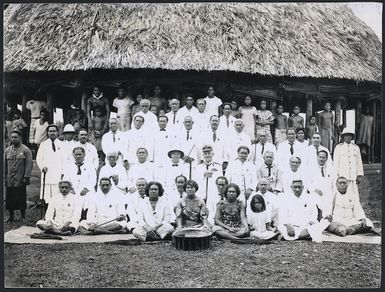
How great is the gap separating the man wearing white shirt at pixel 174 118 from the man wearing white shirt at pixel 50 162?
70.6 inches

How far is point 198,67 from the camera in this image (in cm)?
821

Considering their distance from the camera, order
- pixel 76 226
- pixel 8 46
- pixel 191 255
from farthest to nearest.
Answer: pixel 8 46
pixel 76 226
pixel 191 255

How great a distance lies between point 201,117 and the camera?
27.5 ft

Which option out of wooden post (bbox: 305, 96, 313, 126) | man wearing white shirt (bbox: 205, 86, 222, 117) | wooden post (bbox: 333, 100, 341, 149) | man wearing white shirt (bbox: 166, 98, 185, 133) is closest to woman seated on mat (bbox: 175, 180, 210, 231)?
man wearing white shirt (bbox: 166, 98, 185, 133)

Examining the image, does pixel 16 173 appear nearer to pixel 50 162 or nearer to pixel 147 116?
pixel 50 162

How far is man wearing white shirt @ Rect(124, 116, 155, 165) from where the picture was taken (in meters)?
8.22

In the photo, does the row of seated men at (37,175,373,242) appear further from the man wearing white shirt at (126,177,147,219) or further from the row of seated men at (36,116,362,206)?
the row of seated men at (36,116,362,206)

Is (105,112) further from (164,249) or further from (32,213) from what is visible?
(164,249)

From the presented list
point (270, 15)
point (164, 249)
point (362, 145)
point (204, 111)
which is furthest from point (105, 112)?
point (362, 145)

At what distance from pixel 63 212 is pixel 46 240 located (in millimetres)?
502

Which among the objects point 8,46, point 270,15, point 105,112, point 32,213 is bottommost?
point 32,213

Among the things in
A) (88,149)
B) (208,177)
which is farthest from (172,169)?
(88,149)

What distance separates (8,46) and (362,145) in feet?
20.0

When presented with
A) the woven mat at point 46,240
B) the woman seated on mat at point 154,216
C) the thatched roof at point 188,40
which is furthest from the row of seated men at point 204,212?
the thatched roof at point 188,40
